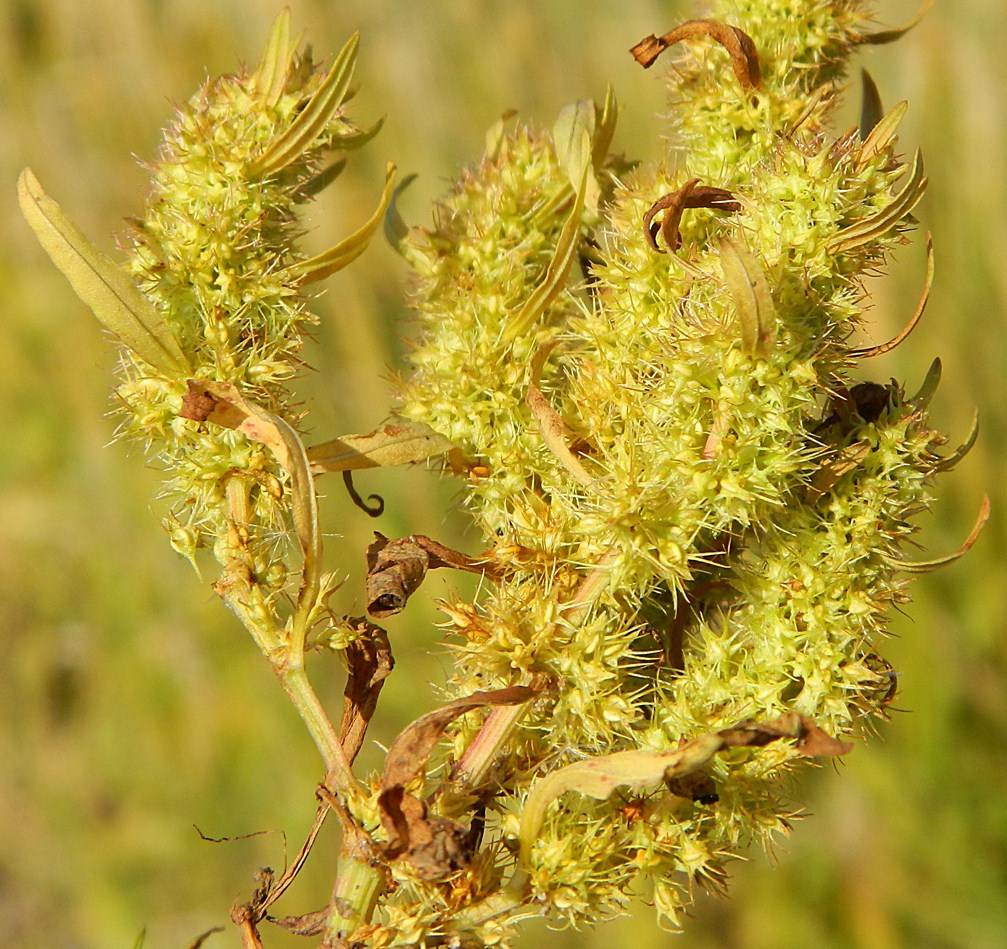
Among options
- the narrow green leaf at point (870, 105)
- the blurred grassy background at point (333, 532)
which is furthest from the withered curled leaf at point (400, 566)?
the blurred grassy background at point (333, 532)

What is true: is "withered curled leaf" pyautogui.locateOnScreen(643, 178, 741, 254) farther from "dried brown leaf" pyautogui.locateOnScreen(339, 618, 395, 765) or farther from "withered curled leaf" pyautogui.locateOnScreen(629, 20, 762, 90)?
"dried brown leaf" pyautogui.locateOnScreen(339, 618, 395, 765)

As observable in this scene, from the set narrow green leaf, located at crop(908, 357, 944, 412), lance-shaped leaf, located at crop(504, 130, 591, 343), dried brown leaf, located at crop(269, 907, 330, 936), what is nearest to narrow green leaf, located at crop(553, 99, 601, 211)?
lance-shaped leaf, located at crop(504, 130, 591, 343)

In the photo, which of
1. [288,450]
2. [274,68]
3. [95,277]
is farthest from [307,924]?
[274,68]

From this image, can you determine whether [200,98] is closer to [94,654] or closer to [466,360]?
[466,360]

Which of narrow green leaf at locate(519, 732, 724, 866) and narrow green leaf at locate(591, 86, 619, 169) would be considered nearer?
narrow green leaf at locate(519, 732, 724, 866)

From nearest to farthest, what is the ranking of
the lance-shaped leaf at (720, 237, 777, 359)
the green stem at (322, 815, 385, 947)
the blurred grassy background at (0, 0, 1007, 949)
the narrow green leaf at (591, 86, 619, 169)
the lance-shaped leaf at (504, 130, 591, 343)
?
the lance-shaped leaf at (720, 237, 777, 359), the green stem at (322, 815, 385, 947), the lance-shaped leaf at (504, 130, 591, 343), the narrow green leaf at (591, 86, 619, 169), the blurred grassy background at (0, 0, 1007, 949)

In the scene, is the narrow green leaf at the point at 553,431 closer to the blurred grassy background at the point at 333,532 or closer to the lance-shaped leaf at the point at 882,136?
the lance-shaped leaf at the point at 882,136

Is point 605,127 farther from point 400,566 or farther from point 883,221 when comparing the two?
point 400,566

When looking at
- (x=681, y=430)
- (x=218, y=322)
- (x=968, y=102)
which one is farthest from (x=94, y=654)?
(x=968, y=102)
